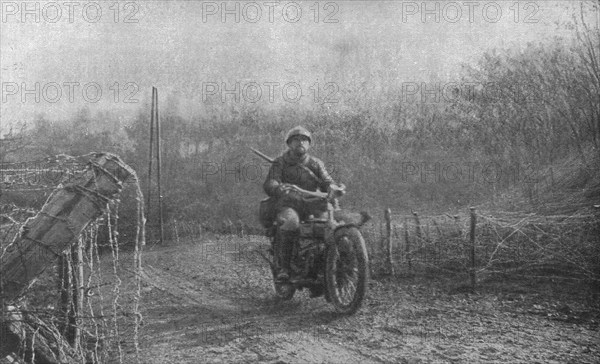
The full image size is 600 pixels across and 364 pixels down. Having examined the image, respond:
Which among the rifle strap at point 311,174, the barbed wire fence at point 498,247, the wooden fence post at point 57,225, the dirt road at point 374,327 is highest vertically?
the rifle strap at point 311,174

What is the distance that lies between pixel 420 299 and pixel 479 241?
1.65m

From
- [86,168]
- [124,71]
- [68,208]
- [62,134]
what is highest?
[124,71]

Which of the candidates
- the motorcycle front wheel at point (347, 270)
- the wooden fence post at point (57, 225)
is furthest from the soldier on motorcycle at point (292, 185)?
the wooden fence post at point (57, 225)

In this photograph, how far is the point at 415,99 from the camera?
20.9m

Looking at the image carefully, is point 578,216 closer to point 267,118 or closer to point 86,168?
point 86,168

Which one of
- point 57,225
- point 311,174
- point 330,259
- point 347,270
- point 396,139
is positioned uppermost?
point 396,139

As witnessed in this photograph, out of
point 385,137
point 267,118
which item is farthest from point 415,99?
point 267,118

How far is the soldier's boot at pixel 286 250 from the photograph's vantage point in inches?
271

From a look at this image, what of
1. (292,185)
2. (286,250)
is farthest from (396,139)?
(286,250)

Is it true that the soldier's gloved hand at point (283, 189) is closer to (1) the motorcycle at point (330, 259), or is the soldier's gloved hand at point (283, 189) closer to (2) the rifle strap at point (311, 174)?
(1) the motorcycle at point (330, 259)

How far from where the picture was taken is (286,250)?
6.96 metres

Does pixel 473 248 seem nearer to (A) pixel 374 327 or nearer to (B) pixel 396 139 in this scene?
(A) pixel 374 327

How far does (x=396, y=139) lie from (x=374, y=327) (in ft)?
49.6

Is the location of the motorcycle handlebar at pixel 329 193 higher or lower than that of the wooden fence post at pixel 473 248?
higher
